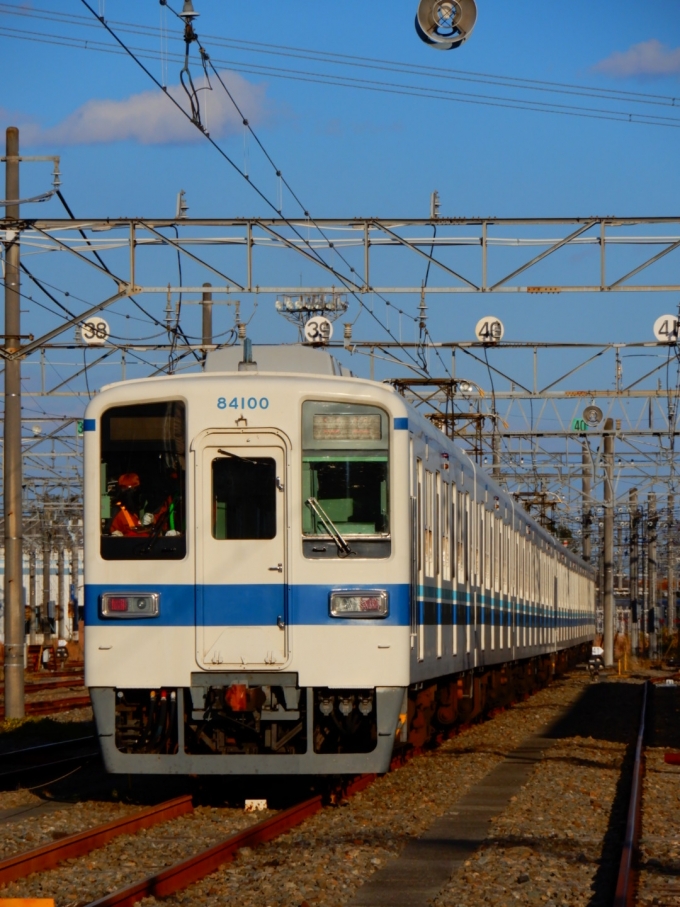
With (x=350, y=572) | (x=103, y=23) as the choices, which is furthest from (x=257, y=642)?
(x=103, y=23)

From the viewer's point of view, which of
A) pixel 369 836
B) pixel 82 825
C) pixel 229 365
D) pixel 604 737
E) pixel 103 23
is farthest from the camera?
pixel 604 737

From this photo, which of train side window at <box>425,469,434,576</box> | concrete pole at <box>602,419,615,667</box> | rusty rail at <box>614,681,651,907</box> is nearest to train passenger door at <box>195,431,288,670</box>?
train side window at <box>425,469,434,576</box>

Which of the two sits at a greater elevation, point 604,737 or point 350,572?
point 350,572

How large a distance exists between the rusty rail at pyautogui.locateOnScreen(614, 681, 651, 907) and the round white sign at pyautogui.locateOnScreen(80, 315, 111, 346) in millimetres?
13307

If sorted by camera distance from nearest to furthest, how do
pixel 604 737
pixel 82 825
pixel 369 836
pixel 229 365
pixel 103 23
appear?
1. pixel 369 836
2. pixel 82 825
3. pixel 229 365
4. pixel 103 23
5. pixel 604 737

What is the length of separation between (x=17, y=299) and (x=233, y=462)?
9320 mm

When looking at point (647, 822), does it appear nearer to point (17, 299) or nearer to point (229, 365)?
point (229, 365)

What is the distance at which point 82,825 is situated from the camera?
337 inches

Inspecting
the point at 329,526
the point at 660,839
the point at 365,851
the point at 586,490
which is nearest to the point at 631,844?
the point at 660,839

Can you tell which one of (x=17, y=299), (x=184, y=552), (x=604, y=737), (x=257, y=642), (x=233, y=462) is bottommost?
(x=604, y=737)

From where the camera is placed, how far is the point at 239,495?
29.4 feet

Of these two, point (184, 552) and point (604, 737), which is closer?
point (184, 552)

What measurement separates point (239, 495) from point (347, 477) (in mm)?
711

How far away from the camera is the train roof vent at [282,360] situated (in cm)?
988
